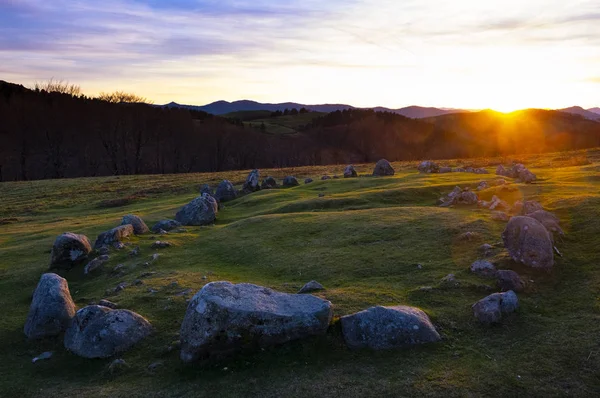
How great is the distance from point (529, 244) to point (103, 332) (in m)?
13.2

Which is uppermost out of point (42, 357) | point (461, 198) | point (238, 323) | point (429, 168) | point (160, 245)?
point (429, 168)

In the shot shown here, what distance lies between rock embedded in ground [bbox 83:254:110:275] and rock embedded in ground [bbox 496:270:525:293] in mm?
16171

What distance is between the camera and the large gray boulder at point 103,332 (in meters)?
12.0

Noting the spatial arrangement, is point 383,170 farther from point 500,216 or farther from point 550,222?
point 550,222

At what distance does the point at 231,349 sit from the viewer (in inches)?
425

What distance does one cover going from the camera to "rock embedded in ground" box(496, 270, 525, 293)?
12875mm

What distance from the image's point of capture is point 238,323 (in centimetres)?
1075

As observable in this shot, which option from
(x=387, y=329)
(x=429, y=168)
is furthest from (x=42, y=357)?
(x=429, y=168)

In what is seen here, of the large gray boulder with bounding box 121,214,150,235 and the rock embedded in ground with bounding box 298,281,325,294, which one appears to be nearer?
the rock embedded in ground with bounding box 298,281,325,294

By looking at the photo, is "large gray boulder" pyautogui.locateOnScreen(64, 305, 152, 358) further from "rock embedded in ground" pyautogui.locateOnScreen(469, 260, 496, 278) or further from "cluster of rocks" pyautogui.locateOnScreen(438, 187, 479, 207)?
"cluster of rocks" pyautogui.locateOnScreen(438, 187, 479, 207)

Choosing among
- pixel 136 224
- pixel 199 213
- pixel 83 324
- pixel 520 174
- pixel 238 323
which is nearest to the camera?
pixel 238 323

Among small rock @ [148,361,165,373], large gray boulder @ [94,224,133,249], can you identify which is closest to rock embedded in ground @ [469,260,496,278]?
small rock @ [148,361,165,373]

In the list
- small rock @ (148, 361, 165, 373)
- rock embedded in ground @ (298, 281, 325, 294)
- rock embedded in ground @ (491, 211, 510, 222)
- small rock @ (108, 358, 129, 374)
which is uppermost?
rock embedded in ground @ (491, 211, 510, 222)

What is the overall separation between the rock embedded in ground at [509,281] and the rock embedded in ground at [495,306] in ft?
3.04
